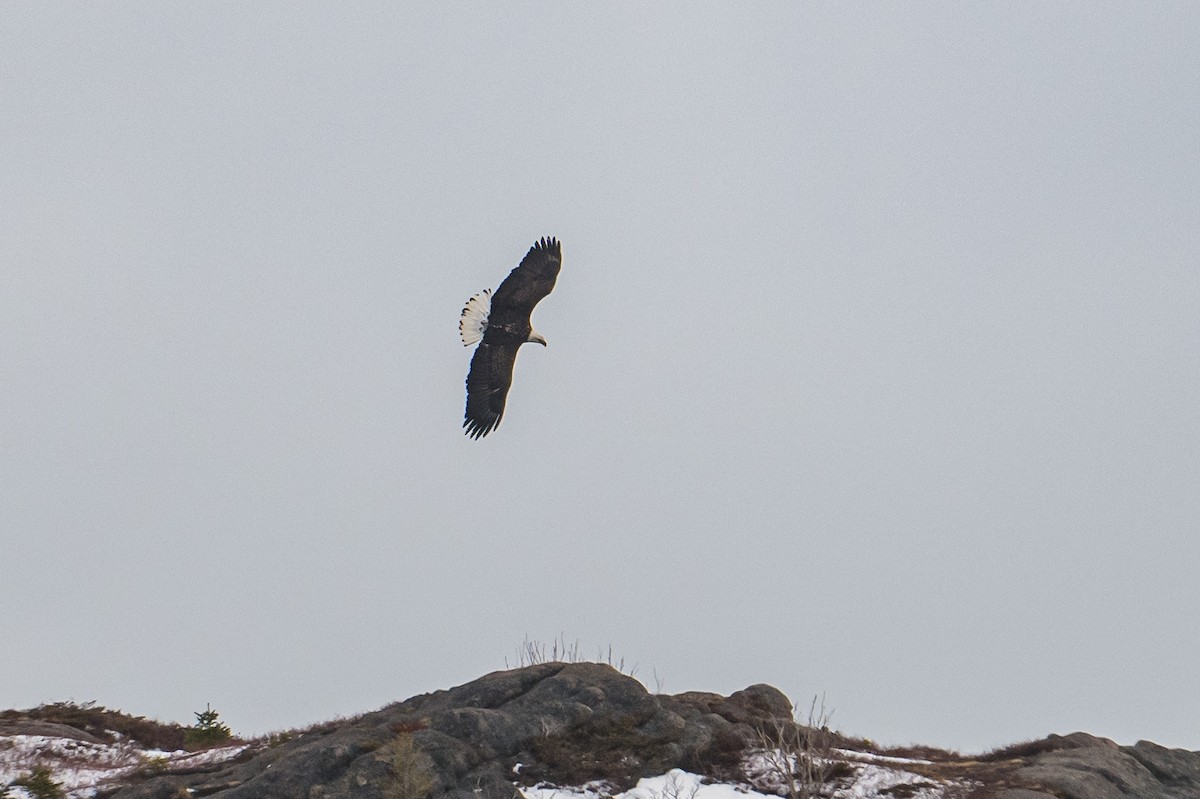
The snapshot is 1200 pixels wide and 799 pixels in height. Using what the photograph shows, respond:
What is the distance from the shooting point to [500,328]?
20656 mm

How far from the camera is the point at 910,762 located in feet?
61.0

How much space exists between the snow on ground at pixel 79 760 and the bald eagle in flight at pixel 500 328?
7541 millimetres

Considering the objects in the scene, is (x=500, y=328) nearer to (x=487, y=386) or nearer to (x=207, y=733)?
(x=487, y=386)

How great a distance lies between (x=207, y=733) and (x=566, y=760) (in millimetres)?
10214

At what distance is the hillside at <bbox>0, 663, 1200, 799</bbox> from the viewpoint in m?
16.0

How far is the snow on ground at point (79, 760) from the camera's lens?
16.9m

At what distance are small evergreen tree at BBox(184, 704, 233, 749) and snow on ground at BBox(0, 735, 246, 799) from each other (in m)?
2.49


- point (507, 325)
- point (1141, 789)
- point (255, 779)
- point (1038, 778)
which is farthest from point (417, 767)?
point (1141, 789)

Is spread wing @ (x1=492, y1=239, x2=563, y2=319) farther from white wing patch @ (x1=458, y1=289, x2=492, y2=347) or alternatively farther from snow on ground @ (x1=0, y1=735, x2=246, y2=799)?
snow on ground @ (x1=0, y1=735, x2=246, y2=799)

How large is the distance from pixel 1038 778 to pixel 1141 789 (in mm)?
2441

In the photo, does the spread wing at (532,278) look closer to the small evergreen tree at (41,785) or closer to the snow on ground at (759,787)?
the snow on ground at (759,787)

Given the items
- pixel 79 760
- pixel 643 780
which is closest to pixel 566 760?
pixel 643 780

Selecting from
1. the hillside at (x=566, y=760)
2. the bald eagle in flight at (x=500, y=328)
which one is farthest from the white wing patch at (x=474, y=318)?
the hillside at (x=566, y=760)

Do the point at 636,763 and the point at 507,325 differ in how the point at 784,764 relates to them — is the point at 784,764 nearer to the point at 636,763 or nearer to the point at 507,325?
the point at 636,763
